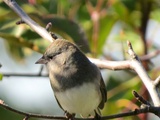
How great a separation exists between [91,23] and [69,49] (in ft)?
2.25

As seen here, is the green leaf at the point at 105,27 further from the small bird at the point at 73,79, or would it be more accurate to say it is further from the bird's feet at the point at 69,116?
the bird's feet at the point at 69,116

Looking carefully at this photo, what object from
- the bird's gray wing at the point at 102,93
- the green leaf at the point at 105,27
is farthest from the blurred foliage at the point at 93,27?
the bird's gray wing at the point at 102,93

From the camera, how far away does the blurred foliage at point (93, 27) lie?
2834 mm

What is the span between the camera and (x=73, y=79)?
251cm

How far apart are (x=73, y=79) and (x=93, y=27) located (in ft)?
2.55

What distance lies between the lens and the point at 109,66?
7.89 feet

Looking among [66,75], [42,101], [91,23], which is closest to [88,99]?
[66,75]

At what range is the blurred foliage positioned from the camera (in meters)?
2.83

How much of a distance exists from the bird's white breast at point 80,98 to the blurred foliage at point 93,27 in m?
0.28

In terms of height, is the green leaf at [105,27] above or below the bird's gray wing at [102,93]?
above

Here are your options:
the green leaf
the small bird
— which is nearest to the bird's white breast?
the small bird

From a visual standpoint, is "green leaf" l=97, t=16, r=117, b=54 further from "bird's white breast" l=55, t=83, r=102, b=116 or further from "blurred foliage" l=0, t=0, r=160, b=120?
"bird's white breast" l=55, t=83, r=102, b=116

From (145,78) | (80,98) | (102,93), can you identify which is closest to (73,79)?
(80,98)

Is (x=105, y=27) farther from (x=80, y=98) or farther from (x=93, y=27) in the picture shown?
(x=80, y=98)
